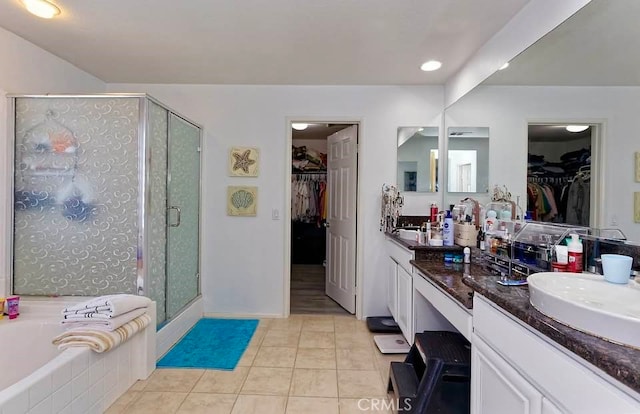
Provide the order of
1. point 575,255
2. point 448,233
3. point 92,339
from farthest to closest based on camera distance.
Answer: point 448,233, point 92,339, point 575,255

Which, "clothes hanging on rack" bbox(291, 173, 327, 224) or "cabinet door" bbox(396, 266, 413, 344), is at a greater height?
"clothes hanging on rack" bbox(291, 173, 327, 224)

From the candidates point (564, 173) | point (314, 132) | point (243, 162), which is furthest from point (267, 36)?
point (314, 132)

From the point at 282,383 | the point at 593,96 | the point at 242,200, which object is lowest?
the point at 282,383

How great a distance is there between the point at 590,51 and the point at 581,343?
1.46 m

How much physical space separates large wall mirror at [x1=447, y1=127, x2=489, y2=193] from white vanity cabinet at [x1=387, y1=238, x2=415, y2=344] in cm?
77

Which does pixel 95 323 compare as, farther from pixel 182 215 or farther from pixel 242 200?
pixel 242 200

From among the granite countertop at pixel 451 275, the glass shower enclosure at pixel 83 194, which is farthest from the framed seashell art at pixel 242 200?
the granite countertop at pixel 451 275

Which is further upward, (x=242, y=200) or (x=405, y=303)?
(x=242, y=200)

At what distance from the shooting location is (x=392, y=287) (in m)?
2.96

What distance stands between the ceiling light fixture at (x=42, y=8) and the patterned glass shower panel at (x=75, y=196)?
1.73ft

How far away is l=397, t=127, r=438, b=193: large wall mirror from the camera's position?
3229 mm

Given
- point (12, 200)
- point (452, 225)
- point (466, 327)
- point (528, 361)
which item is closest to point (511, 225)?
point (452, 225)

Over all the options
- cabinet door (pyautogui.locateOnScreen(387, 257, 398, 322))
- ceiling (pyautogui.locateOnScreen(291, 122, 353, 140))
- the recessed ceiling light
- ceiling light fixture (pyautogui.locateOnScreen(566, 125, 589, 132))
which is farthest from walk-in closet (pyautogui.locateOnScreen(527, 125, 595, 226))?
ceiling (pyautogui.locateOnScreen(291, 122, 353, 140))

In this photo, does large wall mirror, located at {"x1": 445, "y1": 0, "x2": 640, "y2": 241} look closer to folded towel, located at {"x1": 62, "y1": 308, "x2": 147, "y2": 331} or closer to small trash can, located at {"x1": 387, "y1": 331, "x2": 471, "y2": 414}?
small trash can, located at {"x1": 387, "y1": 331, "x2": 471, "y2": 414}
